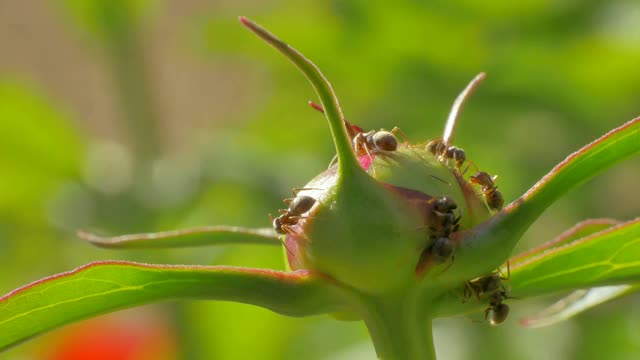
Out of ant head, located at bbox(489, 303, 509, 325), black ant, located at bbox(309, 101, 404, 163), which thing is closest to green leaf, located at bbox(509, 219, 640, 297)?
ant head, located at bbox(489, 303, 509, 325)

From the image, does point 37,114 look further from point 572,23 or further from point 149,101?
point 572,23

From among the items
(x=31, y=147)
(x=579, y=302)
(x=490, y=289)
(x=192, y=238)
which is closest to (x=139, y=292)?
(x=192, y=238)

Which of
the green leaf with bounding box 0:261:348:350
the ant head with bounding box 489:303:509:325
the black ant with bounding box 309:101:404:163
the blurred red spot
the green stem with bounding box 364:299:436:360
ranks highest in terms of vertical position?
the blurred red spot

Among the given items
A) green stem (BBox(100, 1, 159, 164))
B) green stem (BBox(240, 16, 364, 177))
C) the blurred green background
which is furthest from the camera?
green stem (BBox(100, 1, 159, 164))

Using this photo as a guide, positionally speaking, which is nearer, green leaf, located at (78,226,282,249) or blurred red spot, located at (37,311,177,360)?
green leaf, located at (78,226,282,249)

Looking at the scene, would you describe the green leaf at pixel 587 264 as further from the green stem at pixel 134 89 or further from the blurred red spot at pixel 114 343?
the green stem at pixel 134 89

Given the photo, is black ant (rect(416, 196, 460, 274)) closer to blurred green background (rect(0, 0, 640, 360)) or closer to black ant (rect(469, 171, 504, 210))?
black ant (rect(469, 171, 504, 210))

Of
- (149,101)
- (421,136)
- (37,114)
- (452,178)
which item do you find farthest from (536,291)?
(37,114)

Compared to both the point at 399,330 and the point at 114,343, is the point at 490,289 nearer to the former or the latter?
the point at 399,330

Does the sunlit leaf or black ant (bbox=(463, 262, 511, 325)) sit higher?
the sunlit leaf
